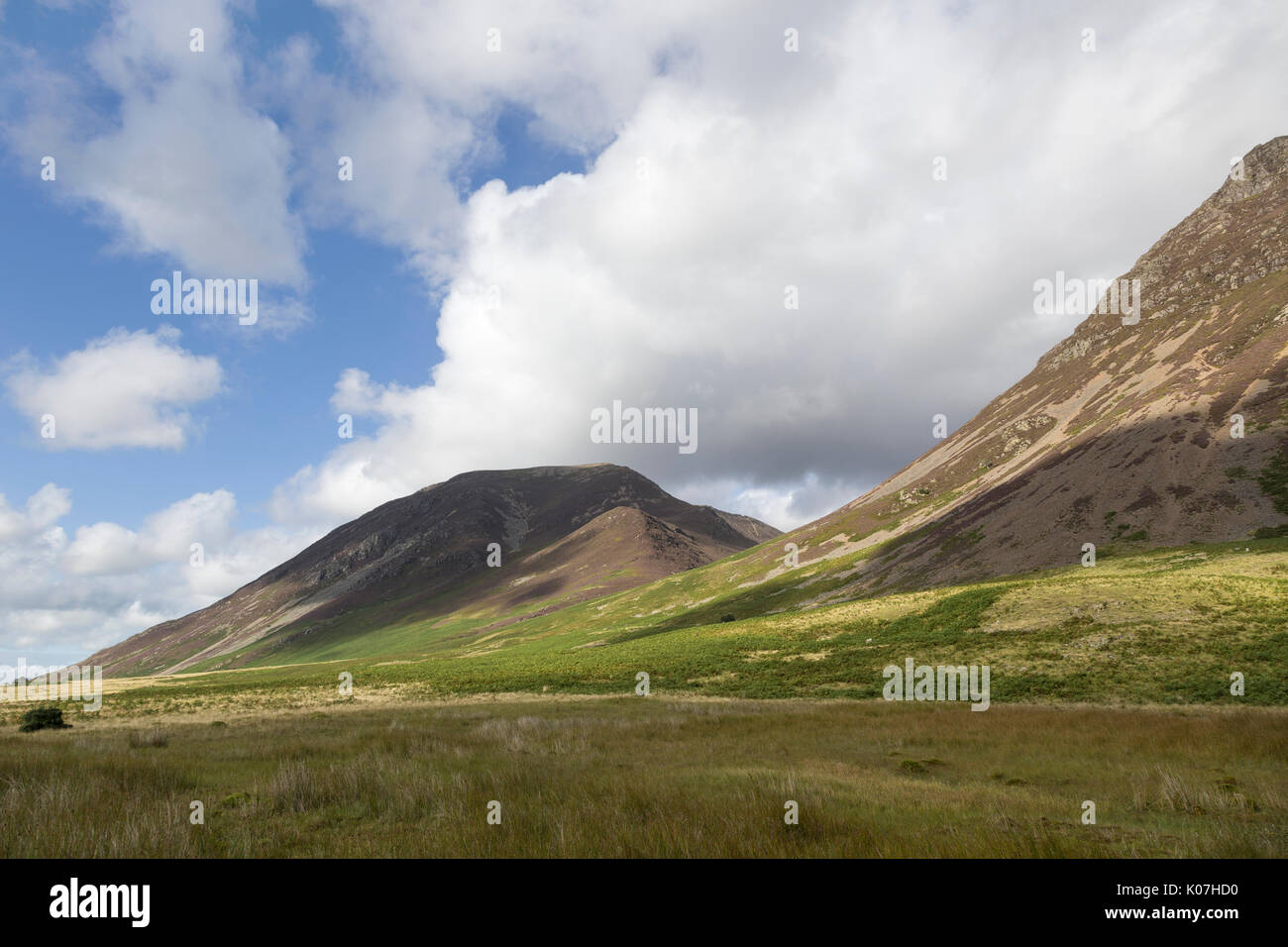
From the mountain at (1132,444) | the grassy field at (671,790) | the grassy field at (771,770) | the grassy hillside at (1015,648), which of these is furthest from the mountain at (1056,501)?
the grassy field at (671,790)

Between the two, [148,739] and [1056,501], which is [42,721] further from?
[1056,501]

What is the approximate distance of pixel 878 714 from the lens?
24156 mm

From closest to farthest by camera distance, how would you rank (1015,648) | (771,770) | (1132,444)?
(771,770)
(1015,648)
(1132,444)

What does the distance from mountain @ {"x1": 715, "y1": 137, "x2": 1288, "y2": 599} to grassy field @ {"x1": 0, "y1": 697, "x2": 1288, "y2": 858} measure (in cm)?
6617

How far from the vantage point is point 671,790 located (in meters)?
9.62

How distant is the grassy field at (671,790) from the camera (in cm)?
686

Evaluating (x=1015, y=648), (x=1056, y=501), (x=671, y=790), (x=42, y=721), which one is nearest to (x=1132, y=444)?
(x=1056, y=501)

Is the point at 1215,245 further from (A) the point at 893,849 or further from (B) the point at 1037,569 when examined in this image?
(A) the point at 893,849

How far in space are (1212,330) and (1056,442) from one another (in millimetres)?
31157

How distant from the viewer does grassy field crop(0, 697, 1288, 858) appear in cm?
686

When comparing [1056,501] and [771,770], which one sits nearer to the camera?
[771,770]

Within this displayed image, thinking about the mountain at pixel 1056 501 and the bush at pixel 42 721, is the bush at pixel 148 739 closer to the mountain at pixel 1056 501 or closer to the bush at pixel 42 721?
the bush at pixel 42 721

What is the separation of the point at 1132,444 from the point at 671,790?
105 metres
